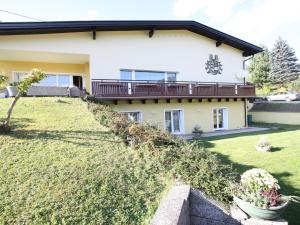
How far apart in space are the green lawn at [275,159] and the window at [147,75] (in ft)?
21.1

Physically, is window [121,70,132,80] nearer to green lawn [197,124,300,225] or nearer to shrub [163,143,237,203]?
green lawn [197,124,300,225]

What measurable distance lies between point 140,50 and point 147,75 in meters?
1.72

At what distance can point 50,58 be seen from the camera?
17.2 m

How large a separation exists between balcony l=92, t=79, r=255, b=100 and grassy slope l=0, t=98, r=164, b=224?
7929 mm

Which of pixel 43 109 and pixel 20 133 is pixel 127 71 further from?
pixel 20 133

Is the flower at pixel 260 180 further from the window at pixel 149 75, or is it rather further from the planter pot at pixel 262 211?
the window at pixel 149 75

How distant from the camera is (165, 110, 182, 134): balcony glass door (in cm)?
1847

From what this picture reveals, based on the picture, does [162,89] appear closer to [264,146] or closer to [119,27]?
[119,27]

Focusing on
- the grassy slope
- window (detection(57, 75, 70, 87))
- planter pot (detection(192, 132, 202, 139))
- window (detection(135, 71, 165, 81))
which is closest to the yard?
the grassy slope

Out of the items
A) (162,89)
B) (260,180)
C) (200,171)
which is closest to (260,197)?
(260,180)

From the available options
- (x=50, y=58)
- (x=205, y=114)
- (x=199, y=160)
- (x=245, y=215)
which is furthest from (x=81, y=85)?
(x=245, y=215)

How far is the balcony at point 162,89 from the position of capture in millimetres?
15539

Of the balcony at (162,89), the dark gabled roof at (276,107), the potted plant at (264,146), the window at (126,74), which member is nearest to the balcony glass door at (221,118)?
the balcony at (162,89)

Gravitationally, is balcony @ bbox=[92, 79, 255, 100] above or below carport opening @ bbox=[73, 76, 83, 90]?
below
